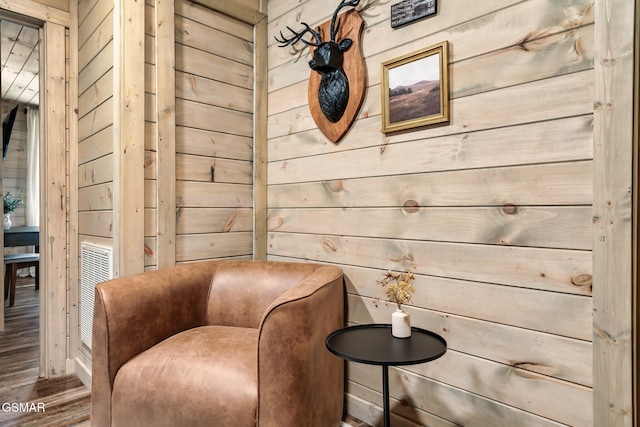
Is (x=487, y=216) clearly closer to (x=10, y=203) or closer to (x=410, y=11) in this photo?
(x=410, y=11)

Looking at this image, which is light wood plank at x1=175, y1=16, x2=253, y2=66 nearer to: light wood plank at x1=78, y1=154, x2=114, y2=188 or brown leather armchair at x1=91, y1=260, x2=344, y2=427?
light wood plank at x1=78, y1=154, x2=114, y2=188

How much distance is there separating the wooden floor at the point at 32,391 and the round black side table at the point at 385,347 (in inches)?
55.2

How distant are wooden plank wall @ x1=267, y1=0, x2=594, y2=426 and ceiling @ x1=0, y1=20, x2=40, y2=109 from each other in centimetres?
254

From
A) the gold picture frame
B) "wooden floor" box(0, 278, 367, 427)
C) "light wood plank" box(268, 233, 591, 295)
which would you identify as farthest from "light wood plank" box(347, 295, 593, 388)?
the gold picture frame

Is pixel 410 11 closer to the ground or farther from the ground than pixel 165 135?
farther from the ground

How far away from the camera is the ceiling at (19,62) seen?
323cm

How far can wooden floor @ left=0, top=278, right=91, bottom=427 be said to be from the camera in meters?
1.81

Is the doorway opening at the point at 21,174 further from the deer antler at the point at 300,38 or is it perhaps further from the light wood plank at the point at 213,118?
the deer antler at the point at 300,38

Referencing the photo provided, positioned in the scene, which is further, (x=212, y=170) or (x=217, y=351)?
(x=212, y=170)

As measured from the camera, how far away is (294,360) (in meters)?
1.19

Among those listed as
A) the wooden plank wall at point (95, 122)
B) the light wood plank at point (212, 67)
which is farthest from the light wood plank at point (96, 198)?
the light wood plank at point (212, 67)

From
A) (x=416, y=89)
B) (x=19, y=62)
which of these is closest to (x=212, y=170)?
(x=416, y=89)

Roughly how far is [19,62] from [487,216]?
16.2ft

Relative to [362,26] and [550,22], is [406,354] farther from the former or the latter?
[362,26]
